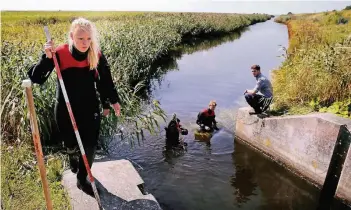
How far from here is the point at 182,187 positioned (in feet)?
21.9

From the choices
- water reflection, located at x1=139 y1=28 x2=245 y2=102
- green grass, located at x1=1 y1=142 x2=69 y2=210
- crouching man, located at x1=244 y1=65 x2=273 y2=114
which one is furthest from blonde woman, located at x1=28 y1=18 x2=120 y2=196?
water reflection, located at x1=139 y1=28 x2=245 y2=102

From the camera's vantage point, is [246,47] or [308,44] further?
[246,47]

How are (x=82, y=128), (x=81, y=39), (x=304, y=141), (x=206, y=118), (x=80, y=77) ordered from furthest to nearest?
1. (x=206, y=118)
2. (x=304, y=141)
3. (x=82, y=128)
4. (x=80, y=77)
5. (x=81, y=39)

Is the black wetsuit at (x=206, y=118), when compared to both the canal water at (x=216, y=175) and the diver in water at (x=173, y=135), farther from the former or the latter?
the diver in water at (x=173, y=135)

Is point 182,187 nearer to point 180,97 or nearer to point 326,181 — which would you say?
point 326,181

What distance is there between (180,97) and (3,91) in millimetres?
8452

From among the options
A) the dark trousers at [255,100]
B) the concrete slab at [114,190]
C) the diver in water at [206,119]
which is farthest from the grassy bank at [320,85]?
the concrete slab at [114,190]

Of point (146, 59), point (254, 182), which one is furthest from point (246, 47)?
point (254, 182)

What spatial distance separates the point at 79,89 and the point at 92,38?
0.59m

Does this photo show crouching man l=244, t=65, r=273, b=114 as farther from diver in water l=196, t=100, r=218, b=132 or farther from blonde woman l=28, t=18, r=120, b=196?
blonde woman l=28, t=18, r=120, b=196

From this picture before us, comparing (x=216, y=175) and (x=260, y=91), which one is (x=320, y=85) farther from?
(x=216, y=175)

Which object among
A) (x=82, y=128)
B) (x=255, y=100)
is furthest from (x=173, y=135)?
(x=82, y=128)

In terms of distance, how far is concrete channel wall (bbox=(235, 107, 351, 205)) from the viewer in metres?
6.15

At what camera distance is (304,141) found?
22.6 feet
